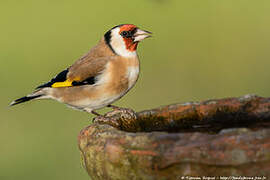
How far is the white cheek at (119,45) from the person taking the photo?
4.56 metres

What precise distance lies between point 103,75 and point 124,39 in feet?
1.24

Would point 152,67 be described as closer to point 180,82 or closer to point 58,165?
point 180,82

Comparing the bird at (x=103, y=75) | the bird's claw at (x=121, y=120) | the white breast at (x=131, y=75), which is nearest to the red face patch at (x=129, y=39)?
the bird at (x=103, y=75)

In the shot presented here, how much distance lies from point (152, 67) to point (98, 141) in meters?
4.52

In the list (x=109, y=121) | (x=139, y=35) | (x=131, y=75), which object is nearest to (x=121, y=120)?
(x=109, y=121)

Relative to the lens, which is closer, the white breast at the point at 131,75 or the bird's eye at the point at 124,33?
the white breast at the point at 131,75

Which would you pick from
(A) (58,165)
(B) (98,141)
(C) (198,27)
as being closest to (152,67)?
(C) (198,27)

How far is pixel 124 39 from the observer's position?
4.53 m

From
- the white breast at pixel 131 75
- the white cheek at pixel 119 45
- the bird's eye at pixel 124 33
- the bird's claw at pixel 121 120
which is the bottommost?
the bird's claw at pixel 121 120

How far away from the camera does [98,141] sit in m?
3.07

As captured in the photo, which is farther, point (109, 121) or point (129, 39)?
point (129, 39)

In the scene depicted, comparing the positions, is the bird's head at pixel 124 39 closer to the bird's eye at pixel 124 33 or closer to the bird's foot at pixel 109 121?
the bird's eye at pixel 124 33

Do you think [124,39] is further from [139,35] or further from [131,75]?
[131,75]

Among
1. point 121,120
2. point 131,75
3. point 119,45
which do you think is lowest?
point 121,120
